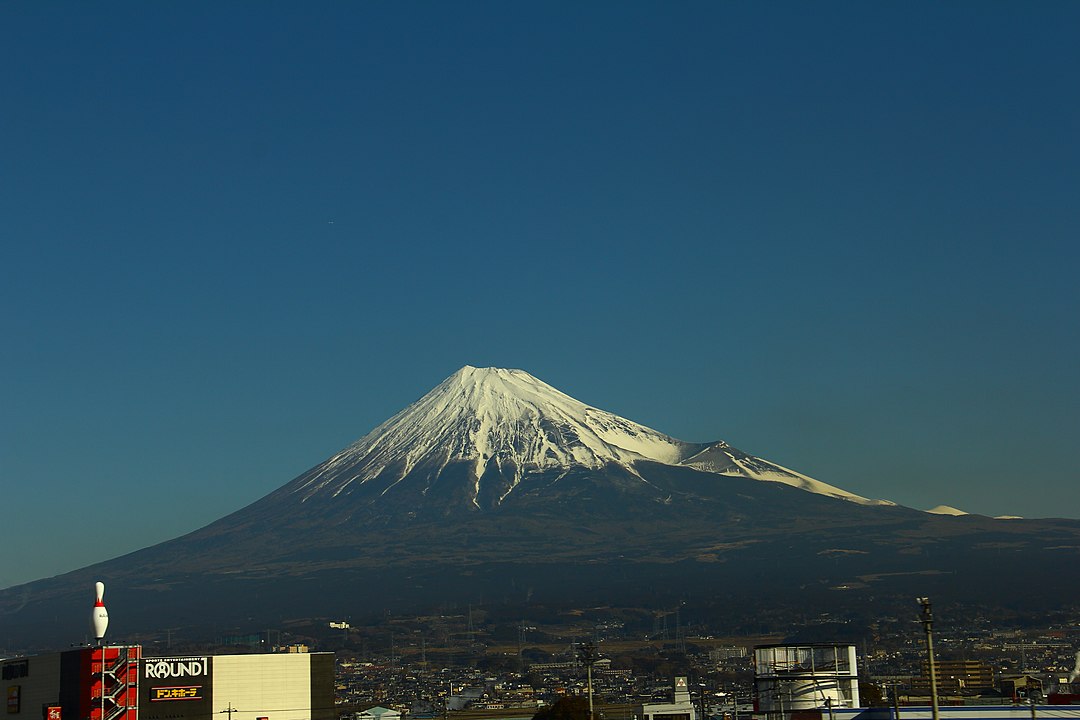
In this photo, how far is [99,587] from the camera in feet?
263

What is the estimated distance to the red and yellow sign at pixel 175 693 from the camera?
117 m

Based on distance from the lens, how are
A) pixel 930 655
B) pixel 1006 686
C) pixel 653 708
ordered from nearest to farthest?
pixel 930 655 < pixel 1006 686 < pixel 653 708

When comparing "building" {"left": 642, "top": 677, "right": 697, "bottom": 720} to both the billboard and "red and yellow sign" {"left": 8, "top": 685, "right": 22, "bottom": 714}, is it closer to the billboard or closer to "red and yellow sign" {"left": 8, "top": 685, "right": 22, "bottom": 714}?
the billboard

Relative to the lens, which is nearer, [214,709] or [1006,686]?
[214,709]

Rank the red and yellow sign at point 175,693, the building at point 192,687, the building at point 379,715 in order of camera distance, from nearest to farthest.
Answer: the building at point 192,687
the red and yellow sign at point 175,693
the building at point 379,715

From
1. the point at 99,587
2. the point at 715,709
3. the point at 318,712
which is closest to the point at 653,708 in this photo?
the point at 715,709

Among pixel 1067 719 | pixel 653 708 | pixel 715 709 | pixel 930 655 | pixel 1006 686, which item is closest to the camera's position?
pixel 930 655

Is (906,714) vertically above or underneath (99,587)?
underneath

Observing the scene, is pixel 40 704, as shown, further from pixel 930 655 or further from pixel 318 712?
pixel 930 655

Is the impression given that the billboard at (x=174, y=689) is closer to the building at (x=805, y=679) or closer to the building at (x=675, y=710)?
the building at (x=805, y=679)

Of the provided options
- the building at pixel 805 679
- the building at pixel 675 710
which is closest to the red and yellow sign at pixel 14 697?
the building at pixel 805 679

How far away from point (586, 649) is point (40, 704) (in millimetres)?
42438

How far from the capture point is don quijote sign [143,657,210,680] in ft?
383

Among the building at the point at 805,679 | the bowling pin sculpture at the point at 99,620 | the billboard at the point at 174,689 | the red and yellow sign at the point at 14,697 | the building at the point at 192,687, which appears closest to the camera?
the bowling pin sculpture at the point at 99,620
